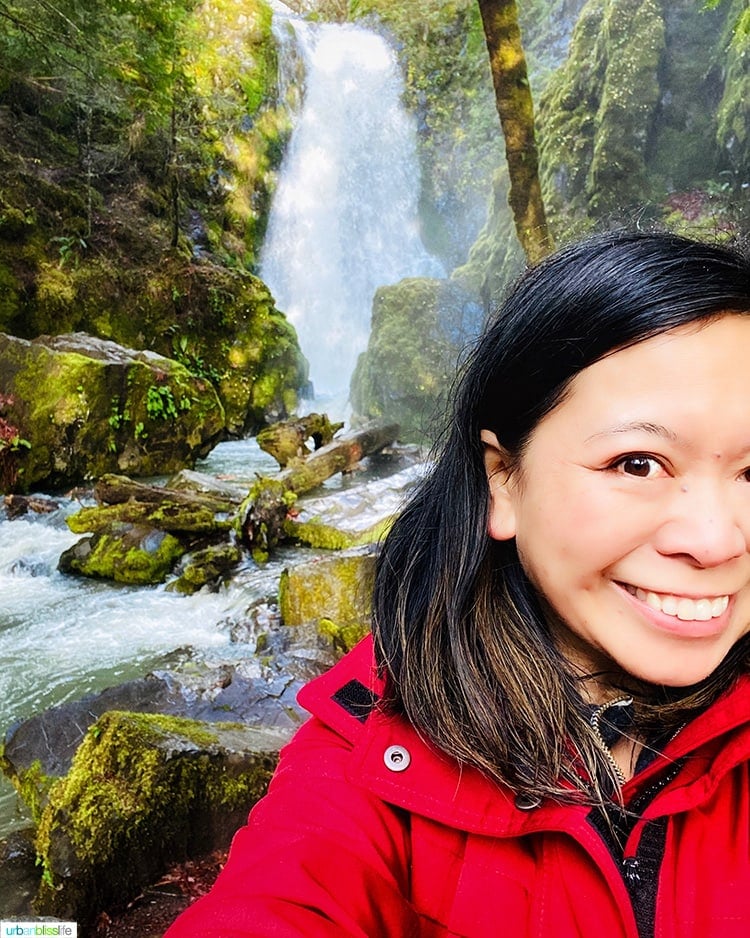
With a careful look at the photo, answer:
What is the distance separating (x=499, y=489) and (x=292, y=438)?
7623 mm

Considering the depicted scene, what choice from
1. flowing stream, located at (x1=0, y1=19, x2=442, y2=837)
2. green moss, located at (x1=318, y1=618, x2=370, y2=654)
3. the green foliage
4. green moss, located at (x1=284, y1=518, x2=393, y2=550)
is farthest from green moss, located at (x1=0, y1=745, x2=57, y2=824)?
flowing stream, located at (x1=0, y1=19, x2=442, y2=837)

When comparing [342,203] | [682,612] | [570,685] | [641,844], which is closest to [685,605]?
[682,612]

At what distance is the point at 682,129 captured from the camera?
38.2 ft

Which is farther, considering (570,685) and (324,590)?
(324,590)

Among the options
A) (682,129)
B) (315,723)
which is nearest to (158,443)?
(315,723)

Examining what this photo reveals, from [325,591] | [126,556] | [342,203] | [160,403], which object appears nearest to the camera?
[325,591]

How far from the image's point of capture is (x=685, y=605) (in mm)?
826

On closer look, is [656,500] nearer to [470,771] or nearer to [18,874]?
[470,771]

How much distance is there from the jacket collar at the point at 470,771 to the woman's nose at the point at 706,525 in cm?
32

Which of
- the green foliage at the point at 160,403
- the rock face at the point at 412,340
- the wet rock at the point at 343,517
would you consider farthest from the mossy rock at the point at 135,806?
the rock face at the point at 412,340

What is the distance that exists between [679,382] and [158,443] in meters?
9.11

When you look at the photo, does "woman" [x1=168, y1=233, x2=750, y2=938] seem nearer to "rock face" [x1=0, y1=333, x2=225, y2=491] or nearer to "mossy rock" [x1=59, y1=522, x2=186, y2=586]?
"mossy rock" [x1=59, y1=522, x2=186, y2=586]

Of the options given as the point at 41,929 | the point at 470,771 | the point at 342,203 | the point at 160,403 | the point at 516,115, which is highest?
the point at 342,203

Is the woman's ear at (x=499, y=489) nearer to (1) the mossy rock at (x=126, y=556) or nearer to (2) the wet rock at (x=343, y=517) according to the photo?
(2) the wet rock at (x=343, y=517)
